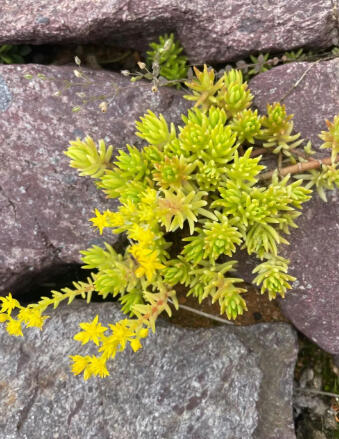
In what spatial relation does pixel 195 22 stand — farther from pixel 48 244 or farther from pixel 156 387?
pixel 156 387

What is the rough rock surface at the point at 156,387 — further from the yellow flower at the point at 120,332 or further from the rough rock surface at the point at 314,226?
the yellow flower at the point at 120,332

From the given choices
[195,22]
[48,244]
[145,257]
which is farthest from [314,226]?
[48,244]

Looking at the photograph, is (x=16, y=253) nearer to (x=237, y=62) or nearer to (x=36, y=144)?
(x=36, y=144)

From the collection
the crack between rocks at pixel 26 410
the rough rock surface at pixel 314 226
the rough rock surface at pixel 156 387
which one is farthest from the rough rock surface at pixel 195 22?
the crack between rocks at pixel 26 410

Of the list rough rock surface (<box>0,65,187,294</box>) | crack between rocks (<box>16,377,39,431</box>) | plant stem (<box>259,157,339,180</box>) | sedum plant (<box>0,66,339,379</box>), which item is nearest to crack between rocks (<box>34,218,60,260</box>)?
rough rock surface (<box>0,65,187,294</box>)

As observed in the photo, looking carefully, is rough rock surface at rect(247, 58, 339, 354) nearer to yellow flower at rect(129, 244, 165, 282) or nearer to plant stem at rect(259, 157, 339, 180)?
plant stem at rect(259, 157, 339, 180)

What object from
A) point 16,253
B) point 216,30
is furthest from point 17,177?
point 216,30
